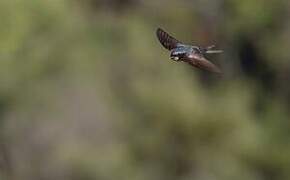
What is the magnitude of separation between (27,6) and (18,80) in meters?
0.55

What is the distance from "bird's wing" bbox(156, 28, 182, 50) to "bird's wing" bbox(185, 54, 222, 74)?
0.02 meters

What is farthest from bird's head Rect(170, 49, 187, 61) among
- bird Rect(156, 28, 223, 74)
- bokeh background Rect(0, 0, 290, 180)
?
bokeh background Rect(0, 0, 290, 180)

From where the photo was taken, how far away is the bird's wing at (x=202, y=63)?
79 centimetres

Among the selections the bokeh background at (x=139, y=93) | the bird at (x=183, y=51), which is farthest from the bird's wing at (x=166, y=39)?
the bokeh background at (x=139, y=93)

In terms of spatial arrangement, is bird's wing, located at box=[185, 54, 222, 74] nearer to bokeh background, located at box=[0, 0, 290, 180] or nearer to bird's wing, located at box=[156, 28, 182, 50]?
bird's wing, located at box=[156, 28, 182, 50]

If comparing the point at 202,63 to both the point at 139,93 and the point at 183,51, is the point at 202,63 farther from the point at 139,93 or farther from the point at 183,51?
the point at 139,93

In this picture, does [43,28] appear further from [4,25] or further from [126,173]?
[126,173]

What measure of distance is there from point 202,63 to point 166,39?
47mm

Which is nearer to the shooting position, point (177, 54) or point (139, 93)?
point (177, 54)

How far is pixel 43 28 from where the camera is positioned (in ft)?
23.5

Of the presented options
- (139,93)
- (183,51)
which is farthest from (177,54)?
(139,93)

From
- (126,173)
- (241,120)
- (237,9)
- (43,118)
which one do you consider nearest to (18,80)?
(43,118)

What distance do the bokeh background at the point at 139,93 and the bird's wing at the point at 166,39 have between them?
18.0 feet

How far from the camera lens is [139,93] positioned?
7.63 meters
